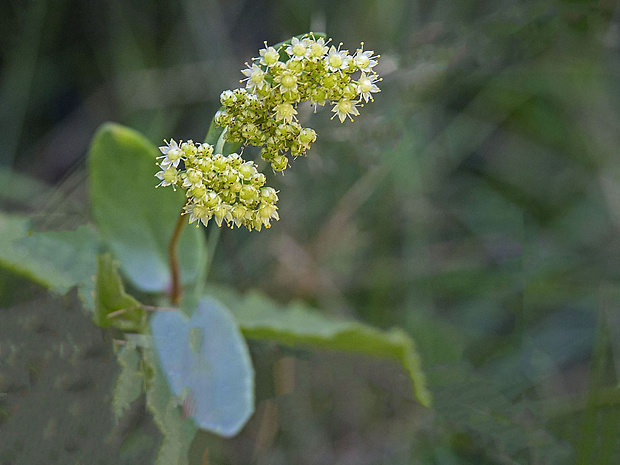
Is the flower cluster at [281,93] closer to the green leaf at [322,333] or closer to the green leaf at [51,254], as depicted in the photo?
the green leaf at [322,333]

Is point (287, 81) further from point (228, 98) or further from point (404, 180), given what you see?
point (404, 180)

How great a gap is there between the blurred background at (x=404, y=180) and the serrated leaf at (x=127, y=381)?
→ 0.60m

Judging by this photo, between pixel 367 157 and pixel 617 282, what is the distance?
140 cm

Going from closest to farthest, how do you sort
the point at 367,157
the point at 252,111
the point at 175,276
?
1. the point at 252,111
2. the point at 175,276
3. the point at 367,157

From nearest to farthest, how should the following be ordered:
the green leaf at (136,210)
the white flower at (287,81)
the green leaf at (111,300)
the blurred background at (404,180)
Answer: the white flower at (287,81) < the green leaf at (111,300) < the green leaf at (136,210) < the blurred background at (404,180)

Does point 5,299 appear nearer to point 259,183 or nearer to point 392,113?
point 259,183

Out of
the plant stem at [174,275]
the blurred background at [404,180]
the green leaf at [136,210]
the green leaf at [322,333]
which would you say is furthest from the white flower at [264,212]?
the blurred background at [404,180]

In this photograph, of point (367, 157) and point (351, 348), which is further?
point (367, 157)

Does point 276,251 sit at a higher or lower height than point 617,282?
higher

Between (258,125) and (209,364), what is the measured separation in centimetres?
80

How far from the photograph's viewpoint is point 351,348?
1.81m

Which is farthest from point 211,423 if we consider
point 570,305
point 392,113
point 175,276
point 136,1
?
point 136,1

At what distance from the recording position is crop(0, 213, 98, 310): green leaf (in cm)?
180

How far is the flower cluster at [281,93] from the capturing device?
3.77 ft
